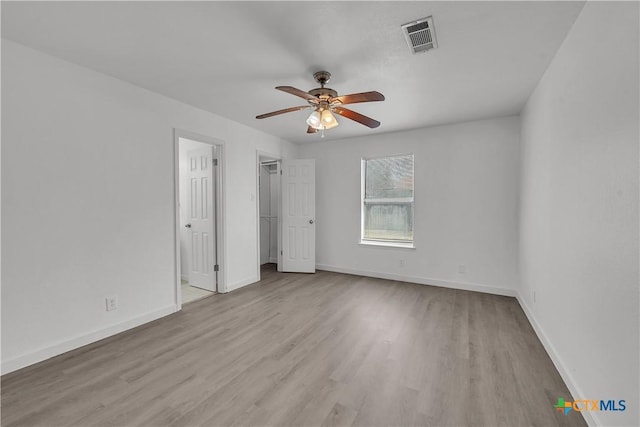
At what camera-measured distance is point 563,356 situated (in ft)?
6.62

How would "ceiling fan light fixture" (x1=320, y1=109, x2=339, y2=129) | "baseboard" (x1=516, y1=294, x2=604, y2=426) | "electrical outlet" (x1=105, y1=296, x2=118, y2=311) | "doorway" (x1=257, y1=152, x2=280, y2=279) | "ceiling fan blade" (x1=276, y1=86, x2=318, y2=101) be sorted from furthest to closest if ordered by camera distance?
"doorway" (x1=257, y1=152, x2=280, y2=279), "electrical outlet" (x1=105, y1=296, x2=118, y2=311), "ceiling fan light fixture" (x1=320, y1=109, x2=339, y2=129), "ceiling fan blade" (x1=276, y1=86, x2=318, y2=101), "baseboard" (x1=516, y1=294, x2=604, y2=426)

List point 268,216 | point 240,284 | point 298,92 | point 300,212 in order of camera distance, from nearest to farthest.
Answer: point 298,92 → point 240,284 → point 300,212 → point 268,216

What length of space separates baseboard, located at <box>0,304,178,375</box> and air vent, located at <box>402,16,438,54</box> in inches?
140

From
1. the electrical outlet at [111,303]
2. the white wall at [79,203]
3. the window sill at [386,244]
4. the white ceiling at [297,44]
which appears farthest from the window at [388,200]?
the electrical outlet at [111,303]

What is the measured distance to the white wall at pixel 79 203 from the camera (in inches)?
82.1

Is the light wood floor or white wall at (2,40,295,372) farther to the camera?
white wall at (2,40,295,372)

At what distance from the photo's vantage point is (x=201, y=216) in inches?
161

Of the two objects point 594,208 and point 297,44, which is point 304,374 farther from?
point 297,44

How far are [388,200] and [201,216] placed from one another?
3.03 m

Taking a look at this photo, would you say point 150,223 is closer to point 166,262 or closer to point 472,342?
point 166,262

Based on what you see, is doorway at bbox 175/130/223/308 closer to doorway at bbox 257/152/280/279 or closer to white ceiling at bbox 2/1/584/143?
white ceiling at bbox 2/1/584/143

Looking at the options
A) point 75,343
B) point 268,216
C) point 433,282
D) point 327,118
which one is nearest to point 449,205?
point 433,282

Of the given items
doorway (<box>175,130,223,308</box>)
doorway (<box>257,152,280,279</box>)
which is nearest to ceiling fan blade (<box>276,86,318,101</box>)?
doorway (<box>175,130,223,308</box>)

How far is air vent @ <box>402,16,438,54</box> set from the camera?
72.1 inches
